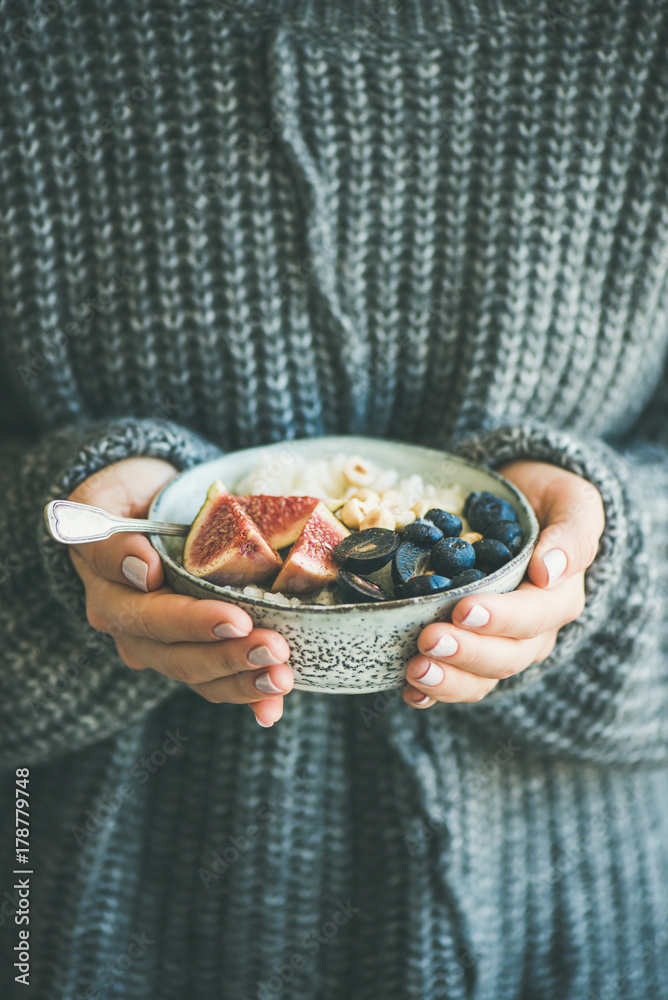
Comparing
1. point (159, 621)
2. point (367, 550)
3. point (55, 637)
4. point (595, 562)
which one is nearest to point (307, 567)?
point (367, 550)

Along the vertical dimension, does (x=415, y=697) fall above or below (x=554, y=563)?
below

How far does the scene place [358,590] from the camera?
686 millimetres

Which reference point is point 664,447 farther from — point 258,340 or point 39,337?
point 39,337

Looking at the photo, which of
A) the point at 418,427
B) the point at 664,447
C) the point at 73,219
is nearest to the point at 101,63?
the point at 73,219

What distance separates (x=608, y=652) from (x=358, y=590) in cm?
59

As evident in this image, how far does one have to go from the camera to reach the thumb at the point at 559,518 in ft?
2.49

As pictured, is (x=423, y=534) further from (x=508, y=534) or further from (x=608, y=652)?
(x=608, y=652)

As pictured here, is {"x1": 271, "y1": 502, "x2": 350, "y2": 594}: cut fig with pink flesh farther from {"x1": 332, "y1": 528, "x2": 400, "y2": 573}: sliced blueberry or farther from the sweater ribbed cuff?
the sweater ribbed cuff

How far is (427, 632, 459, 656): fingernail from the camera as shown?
25.7 inches

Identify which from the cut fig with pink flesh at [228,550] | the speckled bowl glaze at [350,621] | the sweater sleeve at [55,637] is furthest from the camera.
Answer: the sweater sleeve at [55,637]

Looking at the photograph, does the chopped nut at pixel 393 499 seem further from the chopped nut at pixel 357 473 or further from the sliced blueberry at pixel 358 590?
the sliced blueberry at pixel 358 590

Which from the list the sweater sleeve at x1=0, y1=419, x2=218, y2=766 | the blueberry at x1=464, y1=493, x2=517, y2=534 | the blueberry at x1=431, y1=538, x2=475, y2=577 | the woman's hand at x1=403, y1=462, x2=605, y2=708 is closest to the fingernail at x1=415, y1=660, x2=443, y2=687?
the woman's hand at x1=403, y1=462, x2=605, y2=708

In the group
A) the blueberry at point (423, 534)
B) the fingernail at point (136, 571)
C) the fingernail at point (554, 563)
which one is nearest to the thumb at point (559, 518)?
the fingernail at point (554, 563)

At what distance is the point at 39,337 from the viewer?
110 centimetres
